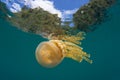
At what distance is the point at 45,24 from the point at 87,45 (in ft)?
15.6

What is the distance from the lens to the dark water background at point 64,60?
1352 centimetres

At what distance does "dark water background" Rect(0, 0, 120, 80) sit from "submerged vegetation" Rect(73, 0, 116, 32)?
205 centimetres

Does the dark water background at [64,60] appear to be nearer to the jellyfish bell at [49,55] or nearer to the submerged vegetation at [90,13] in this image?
the submerged vegetation at [90,13]

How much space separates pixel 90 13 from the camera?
9992 mm

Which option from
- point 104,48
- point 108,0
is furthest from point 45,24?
point 104,48

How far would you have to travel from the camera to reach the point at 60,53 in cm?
496

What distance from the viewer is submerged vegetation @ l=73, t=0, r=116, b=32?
31.8 feet

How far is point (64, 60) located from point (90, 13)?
6099mm

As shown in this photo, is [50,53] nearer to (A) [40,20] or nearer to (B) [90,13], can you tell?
(A) [40,20]

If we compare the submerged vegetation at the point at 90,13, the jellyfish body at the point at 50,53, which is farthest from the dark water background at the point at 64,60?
the jellyfish body at the point at 50,53

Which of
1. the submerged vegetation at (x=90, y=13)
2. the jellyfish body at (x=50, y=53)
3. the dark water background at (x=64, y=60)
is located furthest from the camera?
the dark water background at (x=64, y=60)

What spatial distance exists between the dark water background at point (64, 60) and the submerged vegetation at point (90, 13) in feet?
6.74

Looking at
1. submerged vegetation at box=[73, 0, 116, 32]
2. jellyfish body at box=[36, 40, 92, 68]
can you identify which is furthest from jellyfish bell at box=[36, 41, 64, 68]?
submerged vegetation at box=[73, 0, 116, 32]

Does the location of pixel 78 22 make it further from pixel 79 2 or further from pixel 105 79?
pixel 105 79
